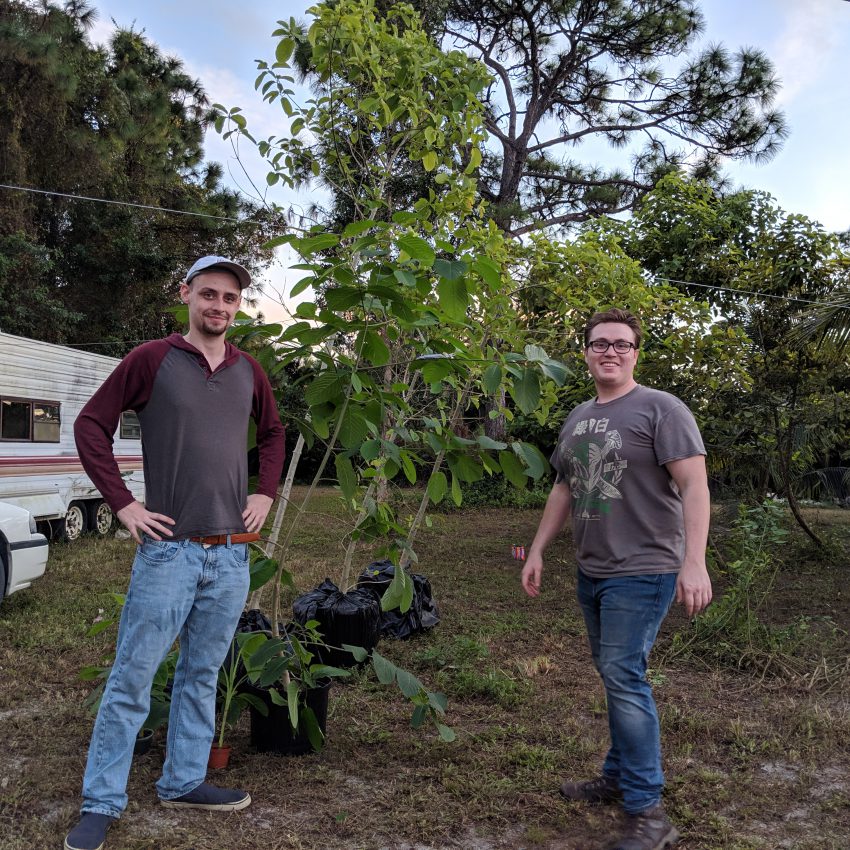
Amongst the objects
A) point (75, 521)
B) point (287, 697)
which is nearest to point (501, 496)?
point (75, 521)

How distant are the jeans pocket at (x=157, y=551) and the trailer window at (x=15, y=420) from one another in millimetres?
7522

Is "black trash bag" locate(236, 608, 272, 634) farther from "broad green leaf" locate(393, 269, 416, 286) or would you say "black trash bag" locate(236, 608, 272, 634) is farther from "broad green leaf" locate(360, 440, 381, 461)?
"broad green leaf" locate(393, 269, 416, 286)

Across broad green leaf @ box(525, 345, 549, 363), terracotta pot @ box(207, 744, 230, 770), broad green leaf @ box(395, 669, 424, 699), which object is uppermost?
broad green leaf @ box(525, 345, 549, 363)

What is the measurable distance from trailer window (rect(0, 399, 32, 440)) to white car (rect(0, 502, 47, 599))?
140 inches

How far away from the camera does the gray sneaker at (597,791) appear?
9.33 ft

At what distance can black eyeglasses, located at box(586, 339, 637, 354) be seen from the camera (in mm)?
2668

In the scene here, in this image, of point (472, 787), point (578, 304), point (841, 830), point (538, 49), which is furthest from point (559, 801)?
point (538, 49)

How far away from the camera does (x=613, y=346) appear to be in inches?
105

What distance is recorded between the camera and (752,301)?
8320 mm

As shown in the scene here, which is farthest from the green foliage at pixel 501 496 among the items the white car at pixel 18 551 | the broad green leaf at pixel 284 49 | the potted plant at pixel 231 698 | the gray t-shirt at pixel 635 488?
the gray t-shirt at pixel 635 488

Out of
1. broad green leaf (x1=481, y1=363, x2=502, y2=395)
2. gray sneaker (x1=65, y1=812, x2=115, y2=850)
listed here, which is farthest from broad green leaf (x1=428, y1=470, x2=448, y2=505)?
gray sneaker (x1=65, y1=812, x2=115, y2=850)

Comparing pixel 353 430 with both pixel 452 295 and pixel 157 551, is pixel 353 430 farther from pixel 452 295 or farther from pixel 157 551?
pixel 157 551

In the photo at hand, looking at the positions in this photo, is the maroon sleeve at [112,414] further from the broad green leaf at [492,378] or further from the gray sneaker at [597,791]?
the gray sneaker at [597,791]

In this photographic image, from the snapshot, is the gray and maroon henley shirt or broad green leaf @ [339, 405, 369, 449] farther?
broad green leaf @ [339, 405, 369, 449]
